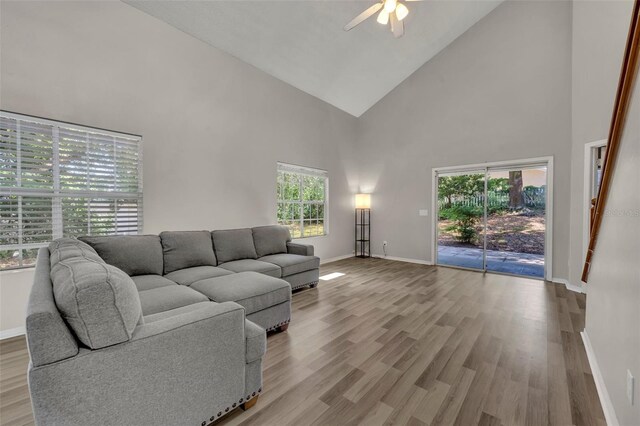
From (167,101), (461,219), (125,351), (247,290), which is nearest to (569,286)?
(461,219)

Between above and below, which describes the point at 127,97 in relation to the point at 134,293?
above

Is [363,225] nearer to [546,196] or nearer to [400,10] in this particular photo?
[546,196]

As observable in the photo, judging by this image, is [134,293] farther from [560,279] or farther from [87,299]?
[560,279]

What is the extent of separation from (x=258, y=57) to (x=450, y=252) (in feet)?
17.2

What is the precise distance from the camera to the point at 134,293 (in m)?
1.24

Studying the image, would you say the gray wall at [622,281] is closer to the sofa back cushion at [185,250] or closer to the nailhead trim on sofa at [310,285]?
the nailhead trim on sofa at [310,285]

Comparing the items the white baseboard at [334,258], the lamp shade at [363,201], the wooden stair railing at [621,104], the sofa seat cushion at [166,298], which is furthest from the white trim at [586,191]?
the sofa seat cushion at [166,298]

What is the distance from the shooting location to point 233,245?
3605 mm

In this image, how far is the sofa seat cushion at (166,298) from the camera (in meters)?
1.93

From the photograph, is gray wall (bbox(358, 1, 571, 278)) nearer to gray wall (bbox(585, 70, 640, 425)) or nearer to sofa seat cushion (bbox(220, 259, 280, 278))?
gray wall (bbox(585, 70, 640, 425))

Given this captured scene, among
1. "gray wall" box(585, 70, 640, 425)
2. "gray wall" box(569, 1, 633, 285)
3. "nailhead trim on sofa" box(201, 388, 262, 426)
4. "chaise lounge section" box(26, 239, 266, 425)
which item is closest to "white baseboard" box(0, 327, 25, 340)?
"chaise lounge section" box(26, 239, 266, 425)

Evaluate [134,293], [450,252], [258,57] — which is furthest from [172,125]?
[450,252]

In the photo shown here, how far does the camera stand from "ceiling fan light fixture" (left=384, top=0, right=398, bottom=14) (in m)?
2.92

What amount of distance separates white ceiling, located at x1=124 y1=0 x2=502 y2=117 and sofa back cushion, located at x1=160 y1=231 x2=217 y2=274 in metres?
2.76
